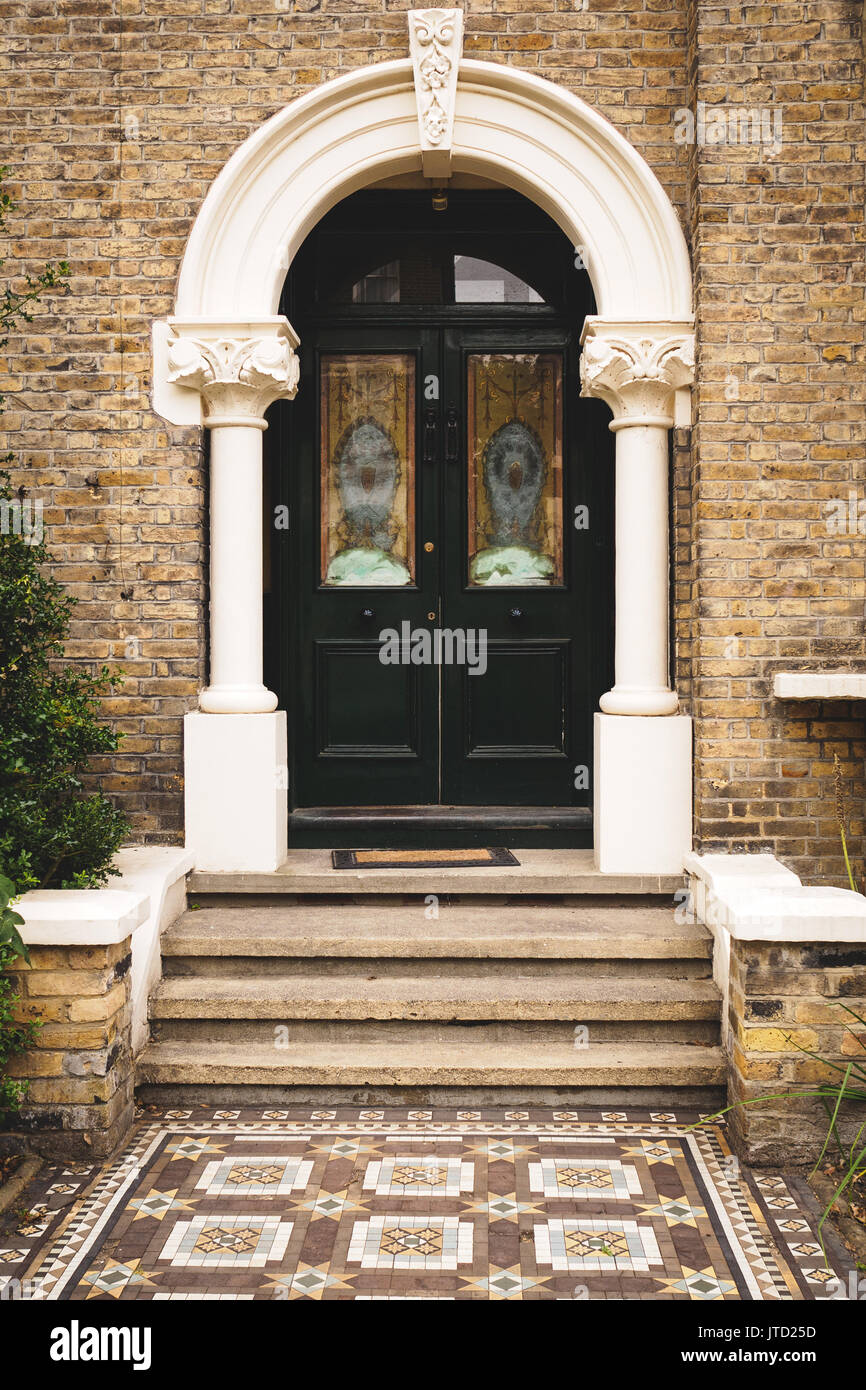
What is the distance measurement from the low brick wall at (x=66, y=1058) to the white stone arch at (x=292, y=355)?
125 cm

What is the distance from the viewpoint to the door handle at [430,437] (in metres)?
5.65

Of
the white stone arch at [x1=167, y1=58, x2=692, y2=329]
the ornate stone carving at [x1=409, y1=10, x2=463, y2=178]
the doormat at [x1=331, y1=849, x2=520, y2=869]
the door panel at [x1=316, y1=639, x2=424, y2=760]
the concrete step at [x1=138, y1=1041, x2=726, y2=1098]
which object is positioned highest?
the ornate stone carving at [x1=409, y1=10, x2=463, y2=178]

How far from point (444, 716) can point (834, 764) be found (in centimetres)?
181

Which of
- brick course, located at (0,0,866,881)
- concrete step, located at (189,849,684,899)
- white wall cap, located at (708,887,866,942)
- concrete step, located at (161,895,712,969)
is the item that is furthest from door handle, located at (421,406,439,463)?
white wall cap, located at (708,887,866,942)

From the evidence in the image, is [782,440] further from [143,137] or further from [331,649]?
[143,137]

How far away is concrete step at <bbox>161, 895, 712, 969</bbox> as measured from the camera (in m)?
4.41

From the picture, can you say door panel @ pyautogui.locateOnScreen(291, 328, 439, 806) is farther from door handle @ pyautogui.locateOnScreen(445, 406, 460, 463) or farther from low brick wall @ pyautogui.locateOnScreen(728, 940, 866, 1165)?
low brick wall @ pyautogui.locateOnScreen(728, 940, 866, 1165)

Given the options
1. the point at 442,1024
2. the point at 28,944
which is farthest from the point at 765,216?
the point at 28,944

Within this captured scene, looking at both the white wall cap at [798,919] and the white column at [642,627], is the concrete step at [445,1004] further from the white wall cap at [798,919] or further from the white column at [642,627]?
the white column at [642,627]

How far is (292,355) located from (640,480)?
4.99ft

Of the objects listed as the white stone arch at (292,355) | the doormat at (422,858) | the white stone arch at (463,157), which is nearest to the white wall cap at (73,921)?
the white stone arch at (292,355)

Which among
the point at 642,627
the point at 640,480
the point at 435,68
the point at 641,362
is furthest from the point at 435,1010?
the point at 435,68

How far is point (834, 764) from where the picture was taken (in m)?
4.67

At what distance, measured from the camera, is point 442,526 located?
5.67m
